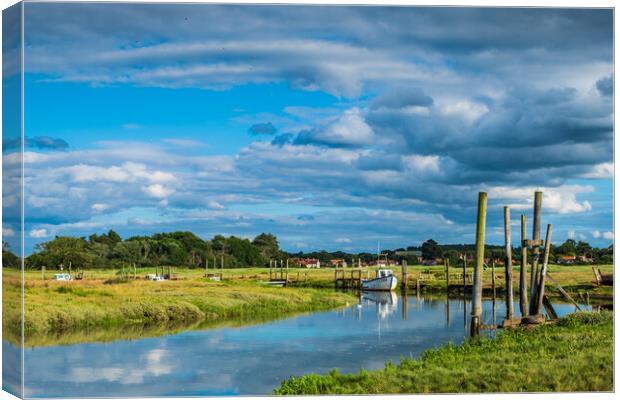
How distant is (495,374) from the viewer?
13047mm

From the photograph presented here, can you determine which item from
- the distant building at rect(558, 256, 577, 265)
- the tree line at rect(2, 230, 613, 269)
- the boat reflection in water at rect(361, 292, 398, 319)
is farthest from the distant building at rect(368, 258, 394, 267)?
the boat reflection in water at rect(361, 292, 398, 319)

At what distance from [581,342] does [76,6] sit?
34.7 ft

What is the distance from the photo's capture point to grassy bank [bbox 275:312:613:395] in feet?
42.0

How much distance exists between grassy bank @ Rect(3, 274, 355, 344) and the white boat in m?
16.1

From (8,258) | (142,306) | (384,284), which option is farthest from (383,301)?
(8,258)

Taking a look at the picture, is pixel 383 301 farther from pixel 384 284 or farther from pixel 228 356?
pixel 228 356

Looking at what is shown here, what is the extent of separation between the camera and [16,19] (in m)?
12.9

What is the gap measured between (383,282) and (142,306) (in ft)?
96.6

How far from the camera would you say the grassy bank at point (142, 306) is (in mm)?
25203

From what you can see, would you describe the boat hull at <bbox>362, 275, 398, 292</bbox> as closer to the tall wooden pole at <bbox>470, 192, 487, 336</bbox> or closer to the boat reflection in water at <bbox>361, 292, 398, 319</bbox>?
the boat reflection in water at <bbox>361, 292, 398, 319</bbox>

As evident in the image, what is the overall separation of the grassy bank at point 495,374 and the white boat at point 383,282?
132 feet

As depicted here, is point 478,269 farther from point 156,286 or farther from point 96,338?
point 156,286

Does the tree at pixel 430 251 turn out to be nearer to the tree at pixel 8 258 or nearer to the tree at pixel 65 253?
the tree at pixel 65 253

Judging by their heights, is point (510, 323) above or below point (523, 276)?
below
